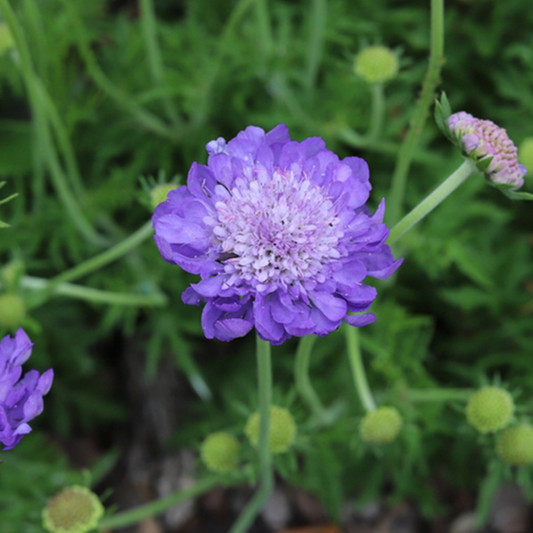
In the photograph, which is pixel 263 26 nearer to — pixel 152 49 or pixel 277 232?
pixel 152 49

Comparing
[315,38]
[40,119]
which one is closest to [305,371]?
[40,119]

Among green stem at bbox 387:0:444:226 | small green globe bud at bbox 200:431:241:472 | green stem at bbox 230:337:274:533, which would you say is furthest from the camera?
small green globe bud at bbox 200:431:241:472

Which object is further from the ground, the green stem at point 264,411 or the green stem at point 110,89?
the green stem at point 110,89

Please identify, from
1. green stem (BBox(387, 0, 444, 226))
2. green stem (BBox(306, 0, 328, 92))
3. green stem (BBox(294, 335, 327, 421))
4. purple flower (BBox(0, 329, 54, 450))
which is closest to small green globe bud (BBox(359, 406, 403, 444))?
green stem (BBox(294, 335, 327, 421))

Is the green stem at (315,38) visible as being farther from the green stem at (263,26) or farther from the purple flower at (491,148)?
the purple flower at (491,148)

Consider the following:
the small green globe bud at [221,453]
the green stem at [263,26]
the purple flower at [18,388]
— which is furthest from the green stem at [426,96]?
the purple flower at [18,388]

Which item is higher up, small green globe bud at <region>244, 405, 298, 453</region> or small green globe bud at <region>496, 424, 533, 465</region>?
small green globe bud at <region>244, 405, 298, 453</region>

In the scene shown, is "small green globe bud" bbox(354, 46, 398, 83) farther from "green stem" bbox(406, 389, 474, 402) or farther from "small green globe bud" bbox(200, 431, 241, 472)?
"small green globe bud" bbox(200, 431, 241, 472)

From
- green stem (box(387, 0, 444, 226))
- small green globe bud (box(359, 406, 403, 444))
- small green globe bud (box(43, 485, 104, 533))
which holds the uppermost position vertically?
green stem (box(387, 0, 444, 226))
